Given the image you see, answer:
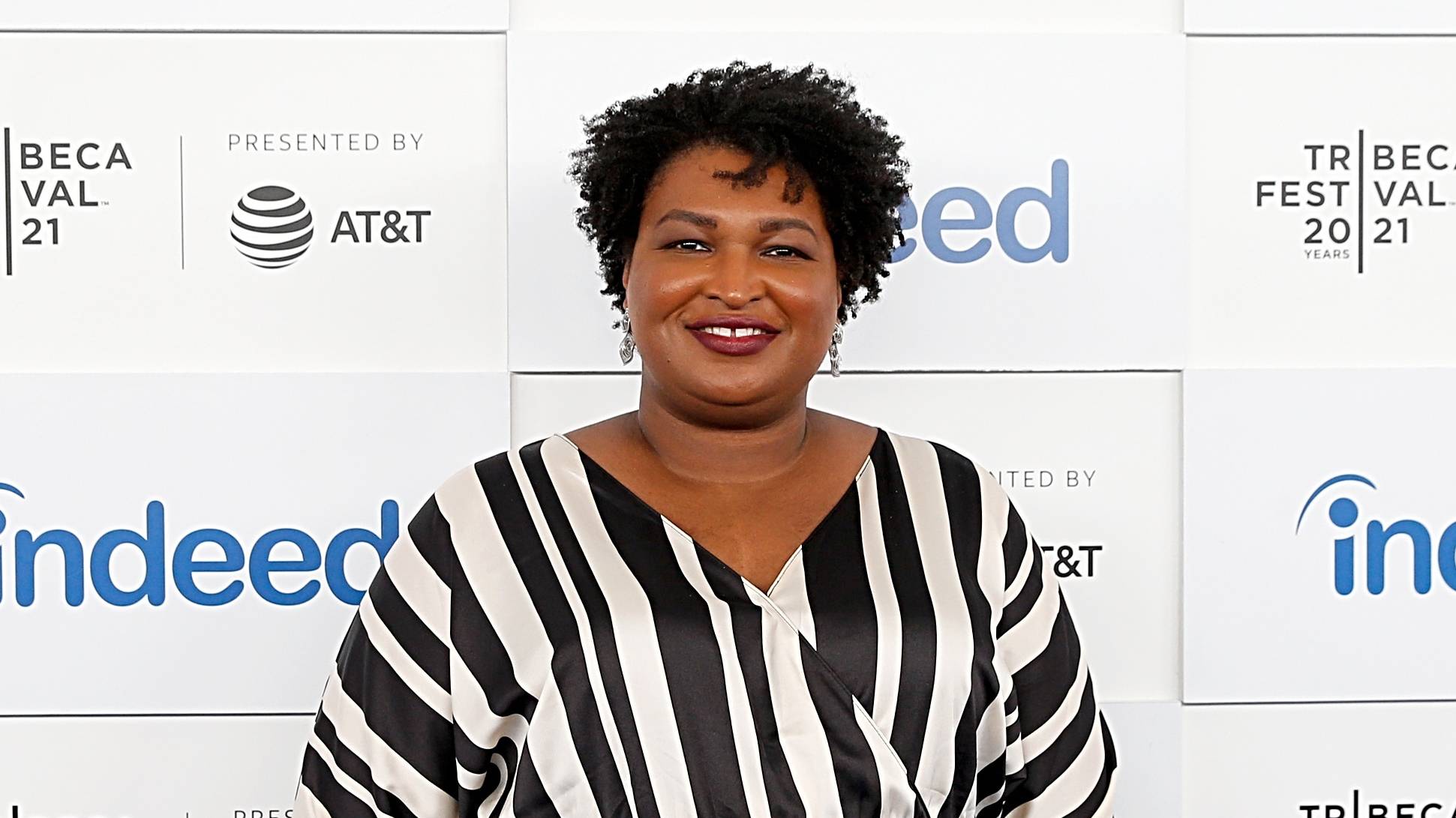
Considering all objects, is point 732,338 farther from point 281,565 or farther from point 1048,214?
point 281,565

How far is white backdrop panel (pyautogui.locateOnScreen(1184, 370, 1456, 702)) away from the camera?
173 cm

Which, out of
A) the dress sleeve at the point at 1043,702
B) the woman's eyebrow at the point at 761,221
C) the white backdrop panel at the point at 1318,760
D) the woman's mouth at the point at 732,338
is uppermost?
the woman's eyebrow at the point at 761,221

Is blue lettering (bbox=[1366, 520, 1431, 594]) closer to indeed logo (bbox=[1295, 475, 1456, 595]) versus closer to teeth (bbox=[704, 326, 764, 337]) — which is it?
indeed logo (bbox=[1295, 475, 1456, 595])

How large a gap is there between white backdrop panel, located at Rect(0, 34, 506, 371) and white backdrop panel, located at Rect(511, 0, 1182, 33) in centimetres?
9

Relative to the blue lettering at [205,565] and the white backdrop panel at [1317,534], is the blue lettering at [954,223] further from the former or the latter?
the blue lettering at [205,565]

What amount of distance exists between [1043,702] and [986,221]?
→ 2.22ft

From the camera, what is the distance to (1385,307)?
5.71 ft

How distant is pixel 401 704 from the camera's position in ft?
3.89

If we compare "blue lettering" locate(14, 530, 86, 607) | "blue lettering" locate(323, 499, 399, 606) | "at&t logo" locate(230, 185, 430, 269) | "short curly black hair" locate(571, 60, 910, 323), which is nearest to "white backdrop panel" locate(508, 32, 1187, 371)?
"at&t logo" locate(230, 185, 430, 269)

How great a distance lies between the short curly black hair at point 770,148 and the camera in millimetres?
1217

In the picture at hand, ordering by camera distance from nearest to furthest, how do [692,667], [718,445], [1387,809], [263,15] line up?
[692,667] < [718,445] < [263,15] < [1387,809]

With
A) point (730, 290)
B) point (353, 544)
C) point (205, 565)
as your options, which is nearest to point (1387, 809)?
point (730, 290)

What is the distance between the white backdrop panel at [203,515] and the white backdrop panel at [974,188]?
174 mm

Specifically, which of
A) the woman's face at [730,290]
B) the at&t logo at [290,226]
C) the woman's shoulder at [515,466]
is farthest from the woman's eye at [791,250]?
the at&t logo at [290,226]
